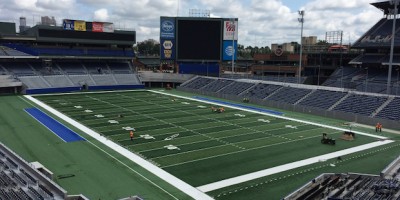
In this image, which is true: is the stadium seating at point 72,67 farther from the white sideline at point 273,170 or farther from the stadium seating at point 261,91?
the white sideline at point 273,170

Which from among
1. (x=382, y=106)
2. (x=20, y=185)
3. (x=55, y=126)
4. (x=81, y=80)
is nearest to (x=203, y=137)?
(x=55, y=126)

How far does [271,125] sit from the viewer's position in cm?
3209

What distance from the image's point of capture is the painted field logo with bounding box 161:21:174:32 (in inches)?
2359

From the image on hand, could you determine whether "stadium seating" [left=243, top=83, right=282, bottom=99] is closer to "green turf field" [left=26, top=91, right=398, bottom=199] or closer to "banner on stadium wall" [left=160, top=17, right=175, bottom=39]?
"green turf field" [left=26, top=91, right=398, bottom=199]

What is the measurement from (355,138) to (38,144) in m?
23.5

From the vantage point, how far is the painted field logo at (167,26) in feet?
197

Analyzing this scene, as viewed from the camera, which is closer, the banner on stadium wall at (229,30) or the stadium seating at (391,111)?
the stadium seating at (391,111)

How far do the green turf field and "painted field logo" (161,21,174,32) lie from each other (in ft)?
66.5

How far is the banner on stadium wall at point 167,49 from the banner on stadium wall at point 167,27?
3.28 ft

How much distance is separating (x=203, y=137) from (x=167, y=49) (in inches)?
1413

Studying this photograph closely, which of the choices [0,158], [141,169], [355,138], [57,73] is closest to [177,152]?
[141,169]

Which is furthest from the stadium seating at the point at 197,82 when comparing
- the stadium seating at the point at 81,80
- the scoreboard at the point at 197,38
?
the stadium seating at the point at 81,80

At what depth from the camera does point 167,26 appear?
Result: 60.0m

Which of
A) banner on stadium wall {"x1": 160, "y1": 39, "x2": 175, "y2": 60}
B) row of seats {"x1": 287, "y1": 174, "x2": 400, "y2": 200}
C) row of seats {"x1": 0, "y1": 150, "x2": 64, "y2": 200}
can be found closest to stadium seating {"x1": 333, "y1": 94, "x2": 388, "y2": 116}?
row of seats {"x1": 287, "y1": 174, "x2": 400, "y2": 200}
